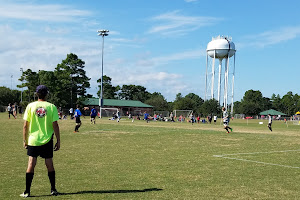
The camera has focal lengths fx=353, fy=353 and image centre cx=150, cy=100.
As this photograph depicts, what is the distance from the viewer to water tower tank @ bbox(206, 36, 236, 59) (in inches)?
3504

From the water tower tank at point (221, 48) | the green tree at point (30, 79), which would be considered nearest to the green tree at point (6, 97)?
the green tree at point (30, 79)

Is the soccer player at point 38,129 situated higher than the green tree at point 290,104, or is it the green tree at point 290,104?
the green tree at point 290,104

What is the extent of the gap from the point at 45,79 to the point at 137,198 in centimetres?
7581

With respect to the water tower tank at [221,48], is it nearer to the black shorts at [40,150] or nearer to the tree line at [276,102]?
the tree line at [276,102]

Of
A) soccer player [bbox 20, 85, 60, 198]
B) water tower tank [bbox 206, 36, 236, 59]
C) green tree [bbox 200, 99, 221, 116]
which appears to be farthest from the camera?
water tower tank [bbox 206, 36, 236, 59]

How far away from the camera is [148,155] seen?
1327 cm

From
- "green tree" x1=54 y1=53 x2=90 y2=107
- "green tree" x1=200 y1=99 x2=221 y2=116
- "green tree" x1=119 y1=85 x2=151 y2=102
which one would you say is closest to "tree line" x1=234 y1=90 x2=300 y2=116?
"green tree" x1=119 y1=85 x2=151 y2=102

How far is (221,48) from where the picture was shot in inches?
3499

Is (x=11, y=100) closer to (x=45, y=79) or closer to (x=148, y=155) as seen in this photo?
(x=45, y=79)

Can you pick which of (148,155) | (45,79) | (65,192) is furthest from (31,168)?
(45,79)

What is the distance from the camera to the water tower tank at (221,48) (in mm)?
89012

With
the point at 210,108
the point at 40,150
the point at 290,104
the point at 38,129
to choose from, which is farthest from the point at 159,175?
the point at 290,104

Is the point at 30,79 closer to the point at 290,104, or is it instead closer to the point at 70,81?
the point at 70,81

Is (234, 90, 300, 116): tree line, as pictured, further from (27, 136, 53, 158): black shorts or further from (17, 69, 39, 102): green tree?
(27, 136, 53, 158): black shorts
